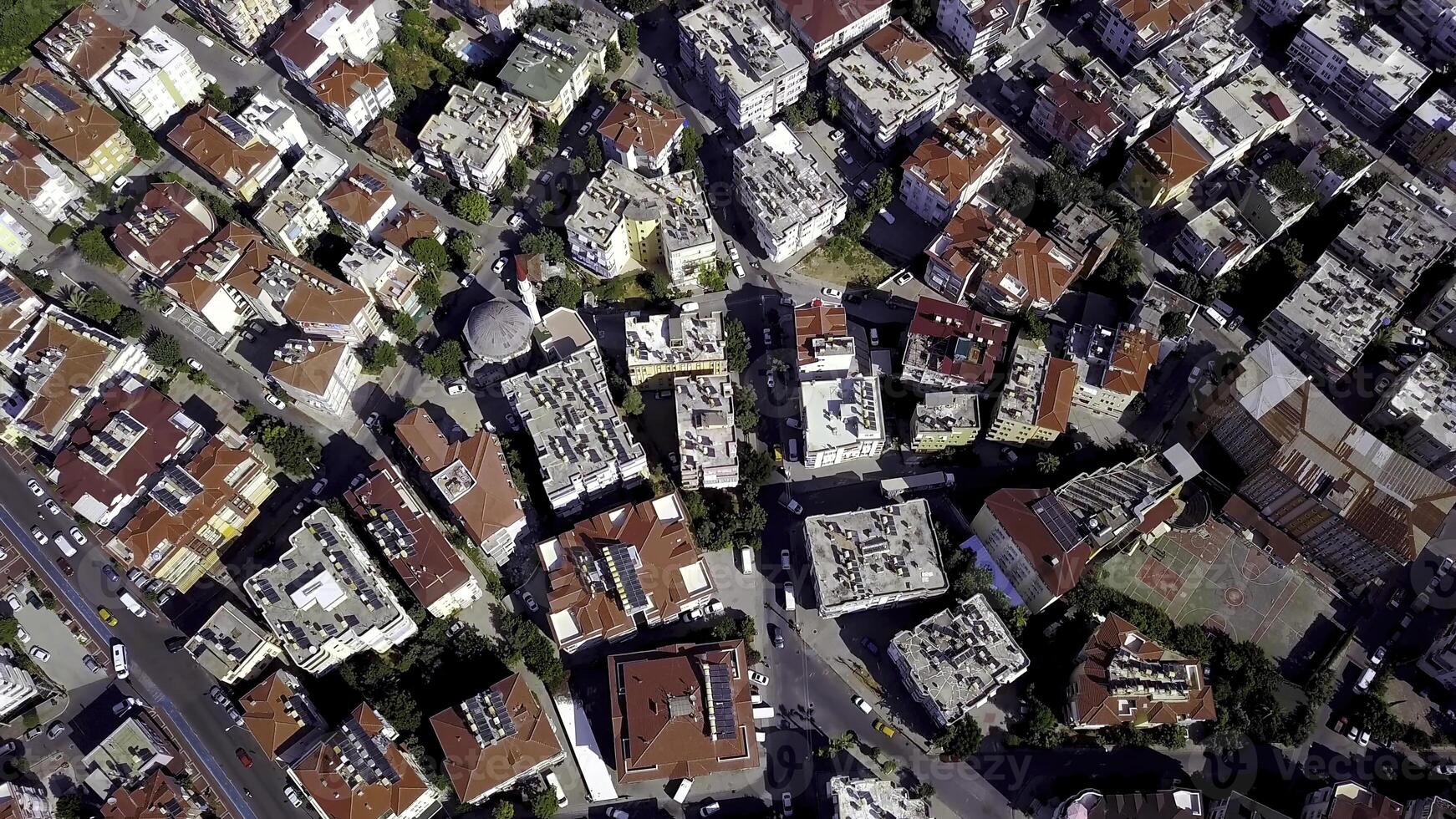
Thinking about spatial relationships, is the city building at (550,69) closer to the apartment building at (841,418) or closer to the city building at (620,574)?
the apartment building at (841,418)

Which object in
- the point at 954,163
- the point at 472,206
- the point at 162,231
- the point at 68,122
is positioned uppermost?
the point at 954,163

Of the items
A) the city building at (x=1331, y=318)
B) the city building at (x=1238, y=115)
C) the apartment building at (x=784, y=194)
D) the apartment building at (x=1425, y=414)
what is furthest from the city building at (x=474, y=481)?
the apartment building at (x=1425, y=414)

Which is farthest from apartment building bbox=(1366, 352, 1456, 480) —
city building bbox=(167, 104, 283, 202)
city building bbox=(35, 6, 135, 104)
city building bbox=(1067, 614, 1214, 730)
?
city building bbox=(35, 6, 135, 104)

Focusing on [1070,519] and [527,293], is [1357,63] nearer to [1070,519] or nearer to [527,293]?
[1070,519]

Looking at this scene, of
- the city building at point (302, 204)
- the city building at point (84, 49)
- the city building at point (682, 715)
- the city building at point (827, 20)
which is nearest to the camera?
the city building at point (682, 715)

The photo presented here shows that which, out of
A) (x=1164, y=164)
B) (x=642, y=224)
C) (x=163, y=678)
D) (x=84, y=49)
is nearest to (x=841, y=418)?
(x=642, y=224)

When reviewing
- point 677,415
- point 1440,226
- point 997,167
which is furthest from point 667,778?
point 1440,226
